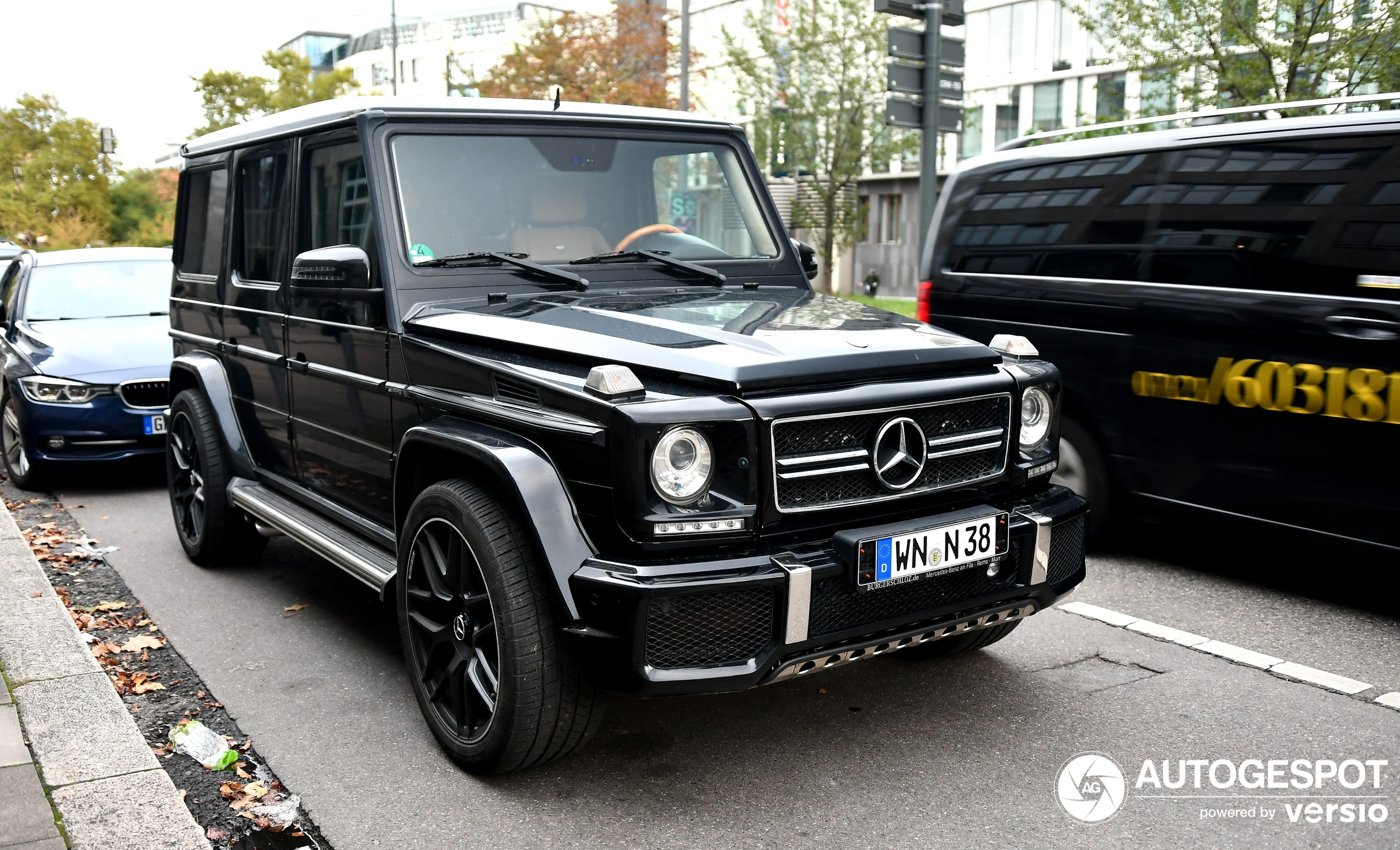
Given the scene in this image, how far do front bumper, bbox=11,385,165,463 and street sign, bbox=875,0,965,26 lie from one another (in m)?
6.78

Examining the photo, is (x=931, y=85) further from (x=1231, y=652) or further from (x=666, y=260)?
(x=1231, y=652)

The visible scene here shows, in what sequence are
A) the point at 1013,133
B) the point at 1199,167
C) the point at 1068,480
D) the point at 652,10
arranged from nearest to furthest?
the point at 1199,167 → the point at 1068,480 → the point at 652,10 → the point at 1013,133

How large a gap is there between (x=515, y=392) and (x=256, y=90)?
1692 inches

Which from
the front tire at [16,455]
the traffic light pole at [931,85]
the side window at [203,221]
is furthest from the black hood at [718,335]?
the traffic light pole at [931,85]

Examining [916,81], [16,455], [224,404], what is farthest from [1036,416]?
[916,81]

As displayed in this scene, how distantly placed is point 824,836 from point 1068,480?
10.6 feet

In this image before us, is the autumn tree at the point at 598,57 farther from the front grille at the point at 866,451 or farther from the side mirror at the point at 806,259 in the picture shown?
the front grille at the point at 866,451

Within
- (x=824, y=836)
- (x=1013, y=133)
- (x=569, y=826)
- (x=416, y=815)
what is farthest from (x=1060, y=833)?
(x=1013, y=133)

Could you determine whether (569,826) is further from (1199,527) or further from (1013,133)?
(1013,133)

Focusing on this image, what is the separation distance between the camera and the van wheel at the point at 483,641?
322 centimetres

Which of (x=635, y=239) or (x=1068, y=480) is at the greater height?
(x=635, y=239)

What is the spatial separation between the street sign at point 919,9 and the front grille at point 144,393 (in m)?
6.62

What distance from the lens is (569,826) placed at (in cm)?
330

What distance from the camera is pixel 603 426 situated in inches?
121
